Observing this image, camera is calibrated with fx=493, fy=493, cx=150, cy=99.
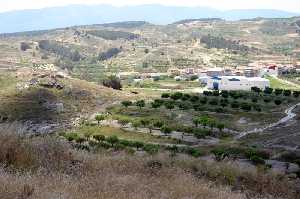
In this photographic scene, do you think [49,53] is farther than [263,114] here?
Yes

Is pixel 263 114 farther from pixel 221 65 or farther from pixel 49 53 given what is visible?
pixel 49 53

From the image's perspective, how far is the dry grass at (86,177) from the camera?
6340 mm

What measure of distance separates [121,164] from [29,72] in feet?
202

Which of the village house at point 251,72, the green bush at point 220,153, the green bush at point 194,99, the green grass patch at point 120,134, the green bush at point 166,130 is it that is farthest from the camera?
the village house at point 251,72

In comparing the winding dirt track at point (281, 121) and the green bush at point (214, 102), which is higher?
the winding dirt track at point (281, 121)

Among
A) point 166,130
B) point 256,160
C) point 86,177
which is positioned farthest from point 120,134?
point 86,177

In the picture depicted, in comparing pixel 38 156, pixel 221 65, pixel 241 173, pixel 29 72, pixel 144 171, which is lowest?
pixel 221 65

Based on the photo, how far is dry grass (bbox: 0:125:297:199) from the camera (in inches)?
250

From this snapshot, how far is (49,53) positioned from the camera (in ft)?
524

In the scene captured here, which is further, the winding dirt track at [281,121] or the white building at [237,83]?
the white building at [237,83]

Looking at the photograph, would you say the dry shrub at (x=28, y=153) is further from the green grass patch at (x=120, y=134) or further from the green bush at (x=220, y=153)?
the green grass patch at (x=120, y=134)

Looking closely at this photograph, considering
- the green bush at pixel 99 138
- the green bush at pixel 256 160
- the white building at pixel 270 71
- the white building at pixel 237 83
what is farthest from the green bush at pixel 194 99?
the white building at pixel 270 71

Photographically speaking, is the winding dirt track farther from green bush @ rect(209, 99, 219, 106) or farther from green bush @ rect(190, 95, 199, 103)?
green bush @ rect(190, 95, 199, 103)

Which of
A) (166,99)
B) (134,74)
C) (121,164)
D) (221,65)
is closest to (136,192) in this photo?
(121,164)
